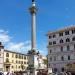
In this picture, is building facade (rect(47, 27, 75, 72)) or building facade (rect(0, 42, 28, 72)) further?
building facade (rect(0, 42, 28, 72))

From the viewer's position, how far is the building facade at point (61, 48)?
73.5 m

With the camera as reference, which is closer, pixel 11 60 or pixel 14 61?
pixel 11 60

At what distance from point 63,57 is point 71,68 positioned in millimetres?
15134

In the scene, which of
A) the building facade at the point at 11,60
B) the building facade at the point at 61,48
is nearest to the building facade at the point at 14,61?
the building facade at the point at 11,60

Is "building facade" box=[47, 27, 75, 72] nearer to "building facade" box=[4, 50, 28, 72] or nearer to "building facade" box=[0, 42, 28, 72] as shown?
"building facade" box=[0, 42, 28, 72]

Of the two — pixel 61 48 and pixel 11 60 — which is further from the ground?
pixel 61 48

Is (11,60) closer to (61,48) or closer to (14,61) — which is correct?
(14,61)

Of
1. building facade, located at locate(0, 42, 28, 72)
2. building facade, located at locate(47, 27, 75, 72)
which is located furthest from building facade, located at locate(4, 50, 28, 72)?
building facade, located at locate(47, 27, 75, 72)

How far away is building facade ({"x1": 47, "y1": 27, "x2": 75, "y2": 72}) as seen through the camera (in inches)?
2894

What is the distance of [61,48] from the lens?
76.6 metres

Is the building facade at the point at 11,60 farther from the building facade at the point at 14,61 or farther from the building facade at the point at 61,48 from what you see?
→ the building facade at the point at 61,48

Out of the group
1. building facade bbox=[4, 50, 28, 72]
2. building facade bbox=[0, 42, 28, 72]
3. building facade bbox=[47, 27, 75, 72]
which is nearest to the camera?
building facade bbox=[47, 27, 75, 72]

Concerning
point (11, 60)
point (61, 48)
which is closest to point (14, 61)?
point (11, 60)

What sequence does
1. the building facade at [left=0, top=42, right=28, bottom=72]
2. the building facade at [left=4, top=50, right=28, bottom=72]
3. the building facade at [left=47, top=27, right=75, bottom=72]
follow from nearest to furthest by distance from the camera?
the building facade at [left=47, top=27, right=75, bottom=72]
the building facade at [left=0, top=42, right=28, bottom=72]
the building facade at [left=4, top=50, right=28, bottom=72]
